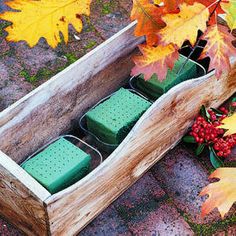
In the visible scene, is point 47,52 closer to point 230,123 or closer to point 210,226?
point 230,123

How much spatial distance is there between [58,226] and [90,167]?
0.36 meters

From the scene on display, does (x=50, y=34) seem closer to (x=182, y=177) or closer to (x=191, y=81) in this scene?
(x=191, y=81)

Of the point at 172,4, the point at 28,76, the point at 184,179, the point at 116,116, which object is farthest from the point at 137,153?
the point at 28,76

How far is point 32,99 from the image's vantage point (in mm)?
2066

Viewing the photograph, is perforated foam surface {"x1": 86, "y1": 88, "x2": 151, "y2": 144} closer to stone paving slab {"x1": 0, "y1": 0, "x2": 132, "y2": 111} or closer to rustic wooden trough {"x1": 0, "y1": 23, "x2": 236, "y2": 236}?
rustic wooden trough {"x1": 0, "y1": 23, "x2": 236, "y2": 236}

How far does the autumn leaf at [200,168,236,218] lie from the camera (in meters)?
2.01

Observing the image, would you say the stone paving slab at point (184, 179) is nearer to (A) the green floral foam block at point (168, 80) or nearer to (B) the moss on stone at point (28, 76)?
(A) the green floral foam block at point (168, 80)

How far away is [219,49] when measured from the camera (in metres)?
2.15

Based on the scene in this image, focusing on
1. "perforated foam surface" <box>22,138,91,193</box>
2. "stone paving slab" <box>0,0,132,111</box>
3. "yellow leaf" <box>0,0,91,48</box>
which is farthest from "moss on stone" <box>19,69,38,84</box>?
"perforated foam surface" <box>22,138,91,193</box>

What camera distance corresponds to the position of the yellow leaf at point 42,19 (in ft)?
7.20

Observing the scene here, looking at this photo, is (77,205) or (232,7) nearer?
(77,205)

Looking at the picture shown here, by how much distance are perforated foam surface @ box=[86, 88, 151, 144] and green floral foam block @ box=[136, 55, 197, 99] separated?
0.29 ft

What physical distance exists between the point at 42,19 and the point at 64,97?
0.30m

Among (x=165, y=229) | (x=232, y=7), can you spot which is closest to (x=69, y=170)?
(x=165, y=229)
